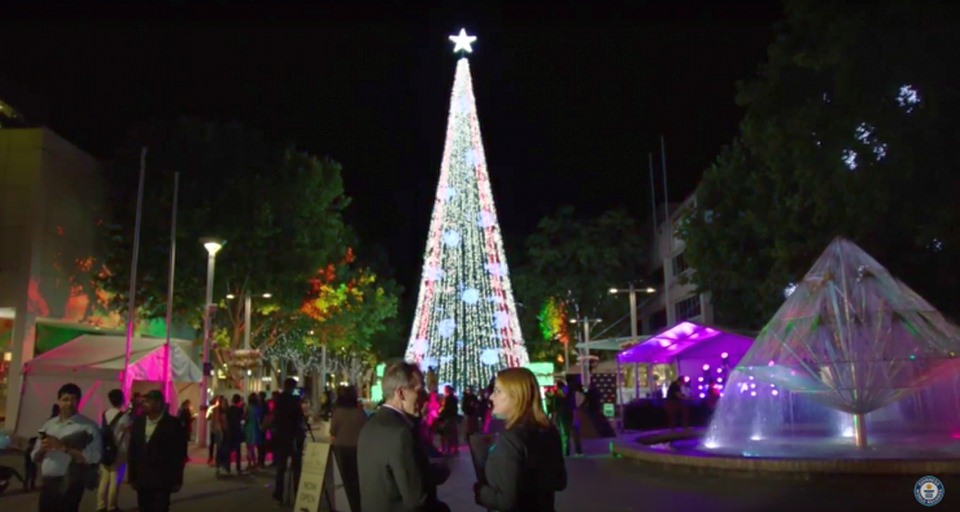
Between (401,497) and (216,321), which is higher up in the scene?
(216,321)

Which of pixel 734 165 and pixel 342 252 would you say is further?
pixel 342 252

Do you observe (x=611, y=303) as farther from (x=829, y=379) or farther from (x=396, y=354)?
(x=829, y=379)

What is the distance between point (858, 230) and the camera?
2134 centimetres

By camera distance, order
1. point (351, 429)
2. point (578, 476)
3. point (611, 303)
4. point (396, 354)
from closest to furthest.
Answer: point (351, 429)
point (578, 476)
point (611, 303)
point (396, 354)

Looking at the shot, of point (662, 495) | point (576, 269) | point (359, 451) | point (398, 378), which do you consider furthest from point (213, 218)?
point (576, 269)

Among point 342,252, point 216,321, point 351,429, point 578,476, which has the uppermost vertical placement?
point 342,252

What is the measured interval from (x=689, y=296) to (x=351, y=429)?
43135mm

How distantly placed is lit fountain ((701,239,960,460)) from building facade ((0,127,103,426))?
2256 cm

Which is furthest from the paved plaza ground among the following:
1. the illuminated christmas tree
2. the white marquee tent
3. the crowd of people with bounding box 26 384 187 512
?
the illuminated christmas tree

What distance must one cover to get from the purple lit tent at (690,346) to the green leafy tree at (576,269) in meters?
24.7

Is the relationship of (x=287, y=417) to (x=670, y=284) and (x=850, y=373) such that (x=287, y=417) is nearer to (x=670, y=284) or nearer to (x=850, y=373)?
(x=850, y=373)

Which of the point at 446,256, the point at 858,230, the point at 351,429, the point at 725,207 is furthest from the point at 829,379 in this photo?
the point at 446,256

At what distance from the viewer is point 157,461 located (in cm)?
798

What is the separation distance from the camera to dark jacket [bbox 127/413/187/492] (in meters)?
7.99
